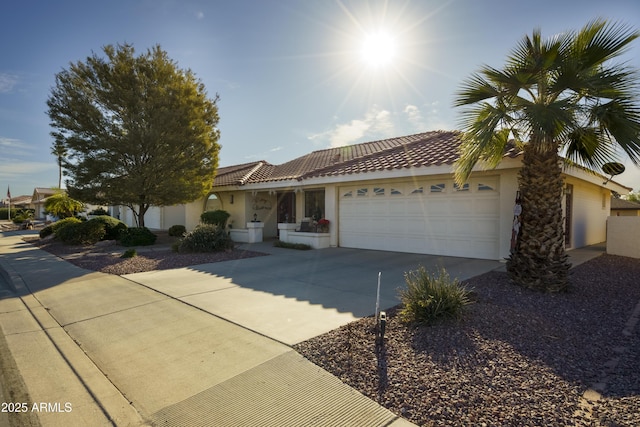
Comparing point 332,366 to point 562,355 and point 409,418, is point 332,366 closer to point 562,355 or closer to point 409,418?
point 409,418

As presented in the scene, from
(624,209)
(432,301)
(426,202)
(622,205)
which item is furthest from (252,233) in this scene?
(622,205)

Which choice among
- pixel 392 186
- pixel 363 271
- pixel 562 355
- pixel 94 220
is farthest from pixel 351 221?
pixel 94 220

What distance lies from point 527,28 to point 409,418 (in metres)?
6.77

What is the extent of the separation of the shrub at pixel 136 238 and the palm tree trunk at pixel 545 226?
585 inches

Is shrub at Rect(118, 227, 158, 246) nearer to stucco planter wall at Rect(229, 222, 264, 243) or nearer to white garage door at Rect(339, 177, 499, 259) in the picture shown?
stucco planter wall at Rect(229, 222, 264, 243)

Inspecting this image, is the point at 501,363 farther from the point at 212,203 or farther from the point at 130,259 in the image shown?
the point at 212,203

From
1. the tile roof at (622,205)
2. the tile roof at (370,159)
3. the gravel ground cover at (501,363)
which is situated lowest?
the gravel ground cover at (501,363)

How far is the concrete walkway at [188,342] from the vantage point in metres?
2.90

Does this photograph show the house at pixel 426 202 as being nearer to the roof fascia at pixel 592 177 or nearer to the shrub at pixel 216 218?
the roof fascia at pixel 592 177

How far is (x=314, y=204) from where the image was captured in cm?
1573

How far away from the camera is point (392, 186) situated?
1184 cm

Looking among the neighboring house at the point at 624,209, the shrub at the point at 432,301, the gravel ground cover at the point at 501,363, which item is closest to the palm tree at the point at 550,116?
the gravel ground cover at the point at 501,363

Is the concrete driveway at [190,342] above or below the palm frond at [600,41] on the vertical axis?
below

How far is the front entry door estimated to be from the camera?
1745cm
